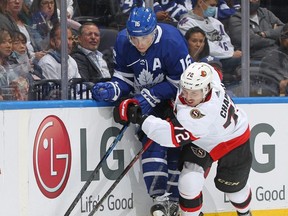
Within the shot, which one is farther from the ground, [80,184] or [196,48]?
[196,48]

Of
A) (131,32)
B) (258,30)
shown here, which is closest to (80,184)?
(131,32)

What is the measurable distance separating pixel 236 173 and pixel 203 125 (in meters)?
0.45

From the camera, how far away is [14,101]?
15.0ft

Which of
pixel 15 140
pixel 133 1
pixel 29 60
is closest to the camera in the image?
pixel 15 140

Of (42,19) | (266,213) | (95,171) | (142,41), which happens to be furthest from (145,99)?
(266,213)

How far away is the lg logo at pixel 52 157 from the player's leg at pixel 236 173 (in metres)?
0.77

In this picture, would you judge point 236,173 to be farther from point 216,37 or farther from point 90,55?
point 90,55

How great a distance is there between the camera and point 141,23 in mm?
4613

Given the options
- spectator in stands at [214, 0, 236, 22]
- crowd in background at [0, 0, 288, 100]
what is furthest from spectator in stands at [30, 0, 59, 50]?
spectator in stands at [214, 0, 236, 22]

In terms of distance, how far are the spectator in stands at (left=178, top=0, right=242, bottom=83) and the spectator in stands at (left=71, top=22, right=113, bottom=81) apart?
1.83ft

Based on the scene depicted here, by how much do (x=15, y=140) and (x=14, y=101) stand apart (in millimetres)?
213

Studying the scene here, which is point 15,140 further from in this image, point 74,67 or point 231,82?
point 231,82

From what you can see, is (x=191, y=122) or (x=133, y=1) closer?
(x=191, y=122)

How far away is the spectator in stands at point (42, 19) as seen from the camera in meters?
4.80
